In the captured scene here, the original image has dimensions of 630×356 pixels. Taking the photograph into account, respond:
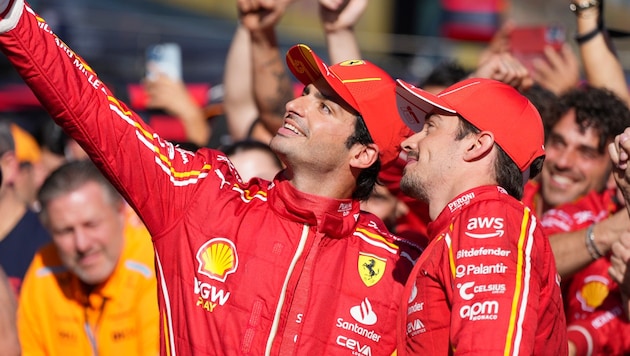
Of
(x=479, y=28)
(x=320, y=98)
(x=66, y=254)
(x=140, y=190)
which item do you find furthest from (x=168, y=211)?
(x=479, y=28)

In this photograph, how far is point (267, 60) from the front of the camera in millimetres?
5250

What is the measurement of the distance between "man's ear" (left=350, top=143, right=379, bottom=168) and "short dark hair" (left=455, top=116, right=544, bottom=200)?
49cm

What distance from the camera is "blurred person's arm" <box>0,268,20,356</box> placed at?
3.84m

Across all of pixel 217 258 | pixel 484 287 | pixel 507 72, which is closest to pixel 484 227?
pixel 484 287

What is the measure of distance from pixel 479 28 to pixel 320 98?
852 centimetres

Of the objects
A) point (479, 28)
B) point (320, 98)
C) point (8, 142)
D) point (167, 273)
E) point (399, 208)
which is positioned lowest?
point (167, 273)

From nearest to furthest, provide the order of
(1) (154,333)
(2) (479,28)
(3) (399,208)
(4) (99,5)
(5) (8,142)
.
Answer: (1) (154,333) < (3) (399,208) < (5) (8,142) < (2) (479,28) < (4) (99,5)

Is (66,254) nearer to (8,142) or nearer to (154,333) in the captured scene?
(154,333)

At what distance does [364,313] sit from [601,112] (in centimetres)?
211

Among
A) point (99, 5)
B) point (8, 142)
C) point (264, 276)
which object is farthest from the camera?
point (99, 5)

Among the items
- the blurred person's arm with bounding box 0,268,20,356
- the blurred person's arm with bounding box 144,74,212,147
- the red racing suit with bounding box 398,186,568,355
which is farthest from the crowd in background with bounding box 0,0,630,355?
the blurred person's arm with bounding box 144,74,212,147

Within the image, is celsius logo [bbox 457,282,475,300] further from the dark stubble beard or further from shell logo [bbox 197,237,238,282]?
shell logo [bbox 197,237,238,282]

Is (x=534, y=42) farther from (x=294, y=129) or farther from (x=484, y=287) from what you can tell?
(x=484, y=287)

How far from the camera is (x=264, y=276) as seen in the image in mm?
3475
